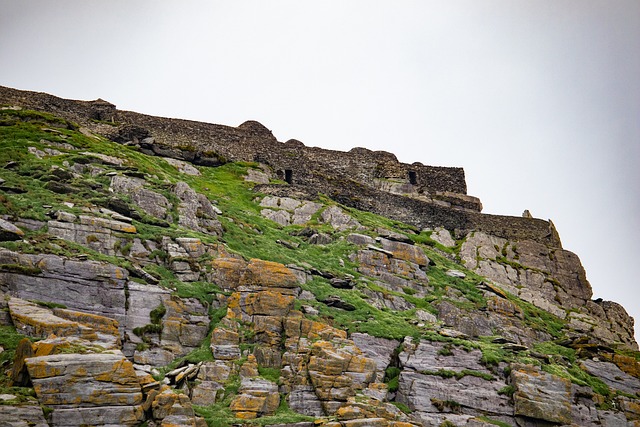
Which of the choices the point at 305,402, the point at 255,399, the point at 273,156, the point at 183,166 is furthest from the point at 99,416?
the point at 273,156

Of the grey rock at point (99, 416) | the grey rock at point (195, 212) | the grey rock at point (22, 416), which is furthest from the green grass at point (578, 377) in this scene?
the grey rock at point (22, 416)

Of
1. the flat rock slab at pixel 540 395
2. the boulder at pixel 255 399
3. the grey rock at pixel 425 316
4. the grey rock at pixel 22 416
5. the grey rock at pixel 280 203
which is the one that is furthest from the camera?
the grey rock at pixel 280 203

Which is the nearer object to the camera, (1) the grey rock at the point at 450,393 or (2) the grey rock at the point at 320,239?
(1) the grey rock at the point at 450,393

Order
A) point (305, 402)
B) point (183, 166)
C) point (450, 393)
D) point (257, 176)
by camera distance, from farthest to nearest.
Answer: point (257, 176) < point (183, 166) < point (450, 393) < point (305, 402)

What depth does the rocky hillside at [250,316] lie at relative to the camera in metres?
20.4

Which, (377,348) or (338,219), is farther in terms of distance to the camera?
(338,219)

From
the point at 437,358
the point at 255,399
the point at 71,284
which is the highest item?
the point at 71,284

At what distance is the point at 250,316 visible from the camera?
25875 millimetres

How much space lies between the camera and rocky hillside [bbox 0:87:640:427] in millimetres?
20438

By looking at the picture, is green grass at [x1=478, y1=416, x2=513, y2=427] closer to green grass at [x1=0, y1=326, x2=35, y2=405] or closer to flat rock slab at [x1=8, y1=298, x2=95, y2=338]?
flat rock slab at [x1=8, y1=298, x2=95, y2=338]

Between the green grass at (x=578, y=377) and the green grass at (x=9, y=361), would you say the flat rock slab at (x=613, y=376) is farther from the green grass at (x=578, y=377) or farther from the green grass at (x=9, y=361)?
the green grass at (x=9, y=361)

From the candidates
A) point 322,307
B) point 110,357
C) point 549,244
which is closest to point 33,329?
point 110,357

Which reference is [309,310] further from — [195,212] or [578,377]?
[578,377]

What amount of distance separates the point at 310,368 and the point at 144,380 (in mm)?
6280
